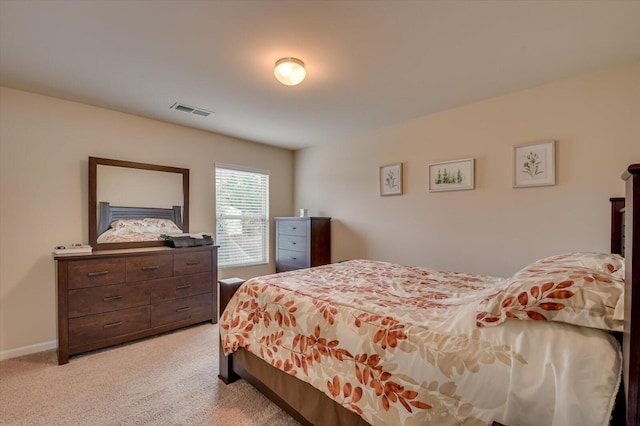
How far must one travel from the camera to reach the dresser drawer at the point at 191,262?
3129 millimetres

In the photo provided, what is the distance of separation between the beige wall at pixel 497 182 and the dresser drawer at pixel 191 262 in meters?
1.88

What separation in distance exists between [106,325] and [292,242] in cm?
234

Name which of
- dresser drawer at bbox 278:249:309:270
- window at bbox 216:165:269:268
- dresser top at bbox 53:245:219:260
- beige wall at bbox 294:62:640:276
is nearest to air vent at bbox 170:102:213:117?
window at bbox 216:165:269:268

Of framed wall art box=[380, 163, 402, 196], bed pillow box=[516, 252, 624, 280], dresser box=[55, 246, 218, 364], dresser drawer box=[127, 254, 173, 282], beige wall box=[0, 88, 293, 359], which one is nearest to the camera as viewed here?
bed pillow box=[516, 252, 624, 280]

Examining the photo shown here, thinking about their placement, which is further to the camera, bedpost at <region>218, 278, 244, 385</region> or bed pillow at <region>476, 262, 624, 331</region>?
bedpost at <region>218, 278, 244, 385</region>

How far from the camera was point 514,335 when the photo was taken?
997 millimetres

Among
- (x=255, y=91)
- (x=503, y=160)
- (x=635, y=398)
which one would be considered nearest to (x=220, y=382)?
(x=635, y=398)

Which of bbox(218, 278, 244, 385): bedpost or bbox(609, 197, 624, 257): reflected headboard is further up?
bbox(609, 197, 624, 257): reflected headboard

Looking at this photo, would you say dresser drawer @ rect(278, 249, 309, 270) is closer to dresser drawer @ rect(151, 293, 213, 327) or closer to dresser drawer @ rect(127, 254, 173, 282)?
dresser drawer @ rect(151, 293, 213, 327)

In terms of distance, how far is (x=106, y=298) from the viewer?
2664 millimetres

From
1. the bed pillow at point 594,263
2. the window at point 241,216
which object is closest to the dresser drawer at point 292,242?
the window at point 241,216

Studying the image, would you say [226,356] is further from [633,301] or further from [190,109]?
[190,109]

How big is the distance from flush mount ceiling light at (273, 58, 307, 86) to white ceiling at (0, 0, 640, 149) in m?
0.05

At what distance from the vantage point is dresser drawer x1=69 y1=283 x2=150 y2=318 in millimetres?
2510
